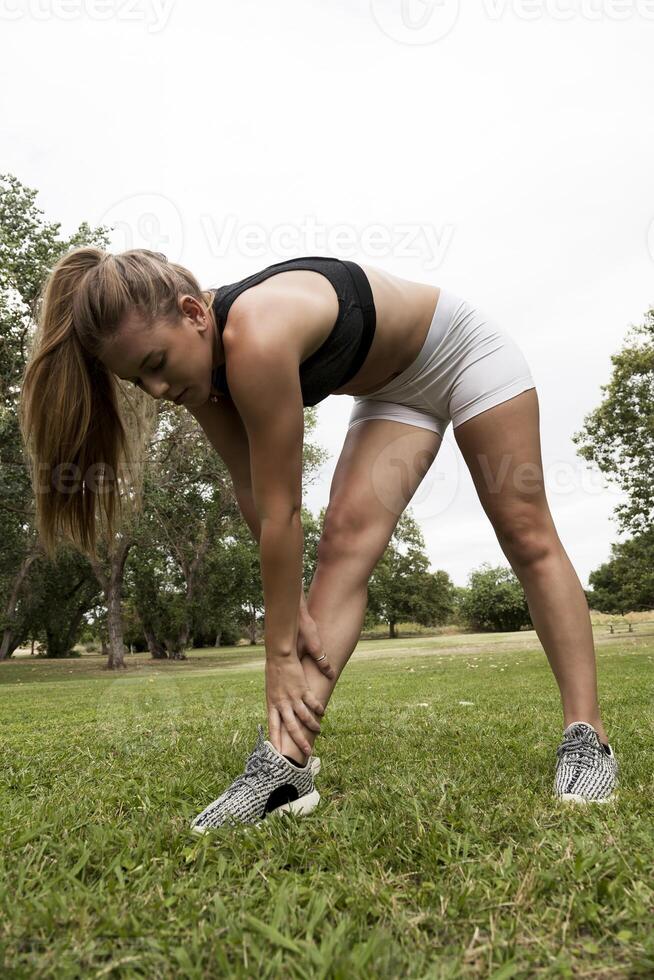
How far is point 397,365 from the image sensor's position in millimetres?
2348

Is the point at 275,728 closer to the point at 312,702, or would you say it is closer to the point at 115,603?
the point at 312,702

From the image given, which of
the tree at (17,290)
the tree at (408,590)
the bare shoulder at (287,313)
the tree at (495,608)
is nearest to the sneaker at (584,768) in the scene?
the bare shoulder at (287,313)

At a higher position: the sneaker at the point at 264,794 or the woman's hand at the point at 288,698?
the woman's hand at the point at 288,698

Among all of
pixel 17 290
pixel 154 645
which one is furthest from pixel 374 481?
pixel 154 645

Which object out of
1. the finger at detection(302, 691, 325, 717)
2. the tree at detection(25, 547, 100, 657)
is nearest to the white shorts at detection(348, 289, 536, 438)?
the finger at detection(302, 691, 325, 717)

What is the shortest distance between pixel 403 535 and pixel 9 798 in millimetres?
42993

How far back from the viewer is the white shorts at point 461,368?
2.34 metres

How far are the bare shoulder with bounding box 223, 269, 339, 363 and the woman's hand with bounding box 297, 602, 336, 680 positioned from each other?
0.74 m

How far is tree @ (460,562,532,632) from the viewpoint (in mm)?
56375

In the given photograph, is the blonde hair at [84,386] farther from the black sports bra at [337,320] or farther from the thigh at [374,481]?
the thigh at [374,481]

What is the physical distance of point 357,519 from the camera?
2.36 m

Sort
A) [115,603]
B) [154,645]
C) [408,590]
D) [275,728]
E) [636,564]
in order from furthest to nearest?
[408,590]
[154,645]
[636,564]
[115,603]
[275,728]

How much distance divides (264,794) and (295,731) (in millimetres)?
173

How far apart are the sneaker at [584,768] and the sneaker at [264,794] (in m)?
0.68
